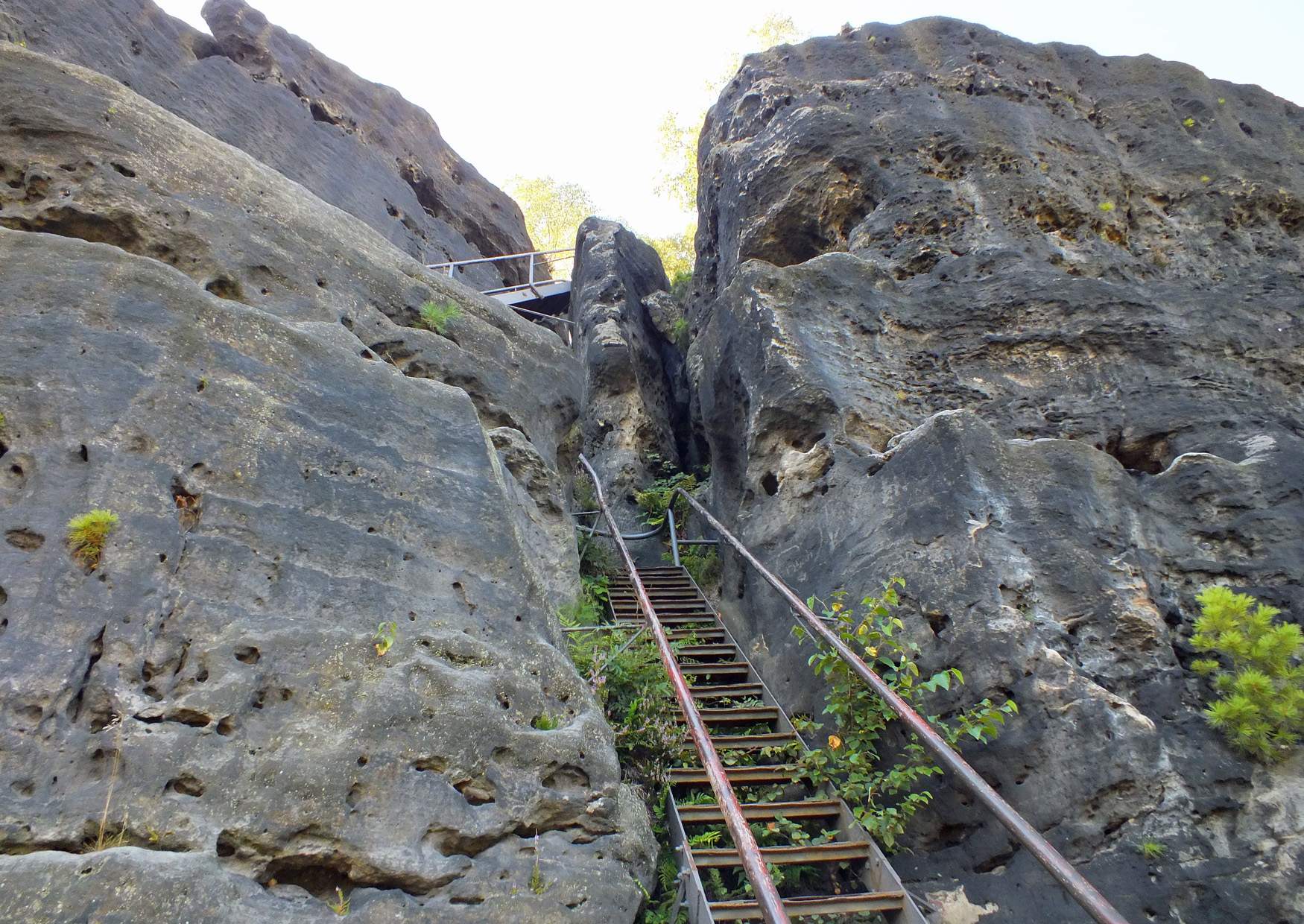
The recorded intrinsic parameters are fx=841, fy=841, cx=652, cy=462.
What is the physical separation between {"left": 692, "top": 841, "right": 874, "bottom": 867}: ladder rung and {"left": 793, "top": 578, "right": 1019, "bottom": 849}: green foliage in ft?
0.52

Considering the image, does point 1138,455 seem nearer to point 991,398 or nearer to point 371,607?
point 991,398

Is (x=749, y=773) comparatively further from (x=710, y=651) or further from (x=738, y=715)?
(x=710, y=651)

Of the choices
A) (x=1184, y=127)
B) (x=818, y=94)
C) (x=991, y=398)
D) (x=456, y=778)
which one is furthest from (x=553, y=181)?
(x=456, y=778)

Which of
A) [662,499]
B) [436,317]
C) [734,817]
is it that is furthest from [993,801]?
[662,499]

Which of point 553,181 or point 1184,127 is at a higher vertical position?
point 553,181

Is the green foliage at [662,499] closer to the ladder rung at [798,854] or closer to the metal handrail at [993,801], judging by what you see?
the metal handrail at [993,801]

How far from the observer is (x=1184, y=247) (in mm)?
9406

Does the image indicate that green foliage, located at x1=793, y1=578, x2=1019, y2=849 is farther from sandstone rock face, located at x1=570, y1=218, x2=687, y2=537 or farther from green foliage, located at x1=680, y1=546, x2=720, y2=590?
sandstone rock face, located at x1=570, y1=218, x2=687, y2=537

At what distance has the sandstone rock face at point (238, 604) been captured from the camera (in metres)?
3.39

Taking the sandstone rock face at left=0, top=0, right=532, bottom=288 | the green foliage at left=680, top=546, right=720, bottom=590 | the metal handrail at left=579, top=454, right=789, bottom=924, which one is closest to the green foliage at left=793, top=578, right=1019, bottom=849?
the metal handrail at left=579, top=454, right=789, bottom=924

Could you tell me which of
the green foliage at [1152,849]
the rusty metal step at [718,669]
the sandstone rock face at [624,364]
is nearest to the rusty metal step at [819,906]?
the green foliage at [1152,849]

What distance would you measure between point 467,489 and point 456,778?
2.01 metres

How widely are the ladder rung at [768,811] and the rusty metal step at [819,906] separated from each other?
1.66ft

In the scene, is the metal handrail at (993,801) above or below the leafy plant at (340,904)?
above
